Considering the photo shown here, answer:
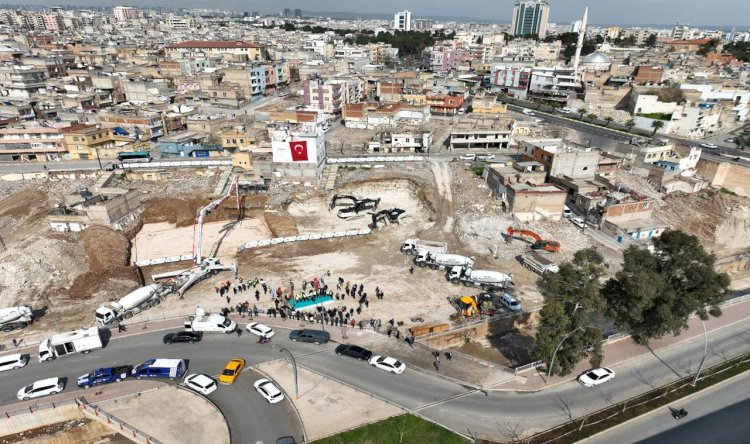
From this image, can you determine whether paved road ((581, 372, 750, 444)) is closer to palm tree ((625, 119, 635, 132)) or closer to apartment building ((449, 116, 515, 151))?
apartment building ((449, 116, 515, 151))

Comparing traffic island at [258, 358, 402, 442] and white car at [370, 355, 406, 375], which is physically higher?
white car at [370, 355, 406, 375]

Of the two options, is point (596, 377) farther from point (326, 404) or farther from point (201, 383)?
point (201, 383)

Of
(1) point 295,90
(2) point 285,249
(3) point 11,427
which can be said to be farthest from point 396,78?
(3) point 11,427

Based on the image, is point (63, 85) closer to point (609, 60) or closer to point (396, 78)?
point (396, 78)

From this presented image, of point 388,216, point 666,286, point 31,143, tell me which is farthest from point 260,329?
point 31,143

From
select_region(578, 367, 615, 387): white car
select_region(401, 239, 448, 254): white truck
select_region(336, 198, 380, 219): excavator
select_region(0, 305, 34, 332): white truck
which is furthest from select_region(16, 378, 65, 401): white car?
select_region(336, 198, 380, 219): excavator

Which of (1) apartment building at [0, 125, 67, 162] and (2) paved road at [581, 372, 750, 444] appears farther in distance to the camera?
(1) apartment building at [0, 125, 67, 162]

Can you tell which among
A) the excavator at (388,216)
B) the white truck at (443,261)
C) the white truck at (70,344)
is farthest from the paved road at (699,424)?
the excavator at (388,216)
